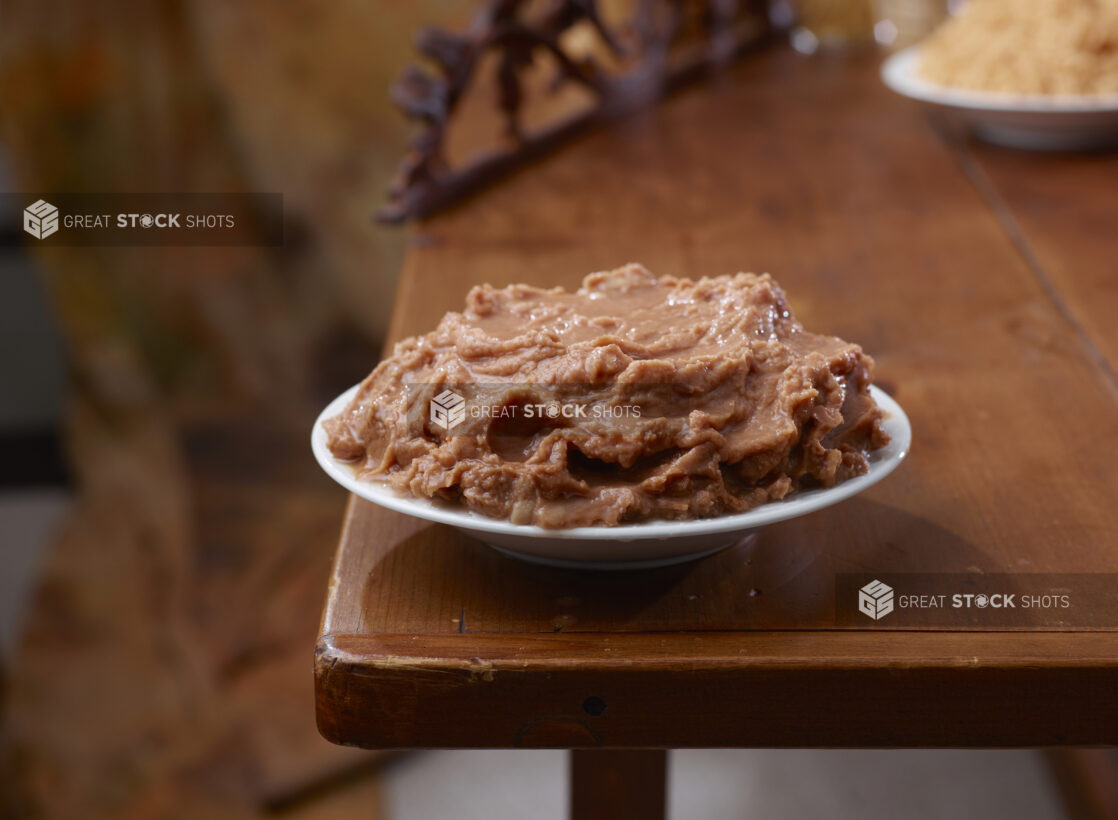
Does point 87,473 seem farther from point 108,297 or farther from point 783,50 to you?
point 783,50

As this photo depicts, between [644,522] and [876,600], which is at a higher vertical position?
[644,522]

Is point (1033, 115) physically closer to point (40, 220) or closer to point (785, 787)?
point (785, 787)

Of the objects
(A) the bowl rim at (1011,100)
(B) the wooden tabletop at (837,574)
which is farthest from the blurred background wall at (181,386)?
(A) the bowl rim at (1011,100)

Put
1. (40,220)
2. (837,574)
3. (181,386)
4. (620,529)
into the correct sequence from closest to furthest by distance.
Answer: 1. (620,529)
2. (837,574)
3. (40,220)
4. (181,386)

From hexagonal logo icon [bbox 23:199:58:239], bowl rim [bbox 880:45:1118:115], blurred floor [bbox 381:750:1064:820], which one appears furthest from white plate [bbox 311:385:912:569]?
blurred floor [bbox 381:750:1064:820]

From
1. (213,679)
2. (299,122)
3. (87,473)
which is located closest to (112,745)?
(213,679)

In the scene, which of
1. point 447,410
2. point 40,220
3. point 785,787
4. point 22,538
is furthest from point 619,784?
point 22,538

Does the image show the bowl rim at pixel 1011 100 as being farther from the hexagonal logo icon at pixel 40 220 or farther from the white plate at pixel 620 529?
the hexagonal logo icon at pixel 40 220
